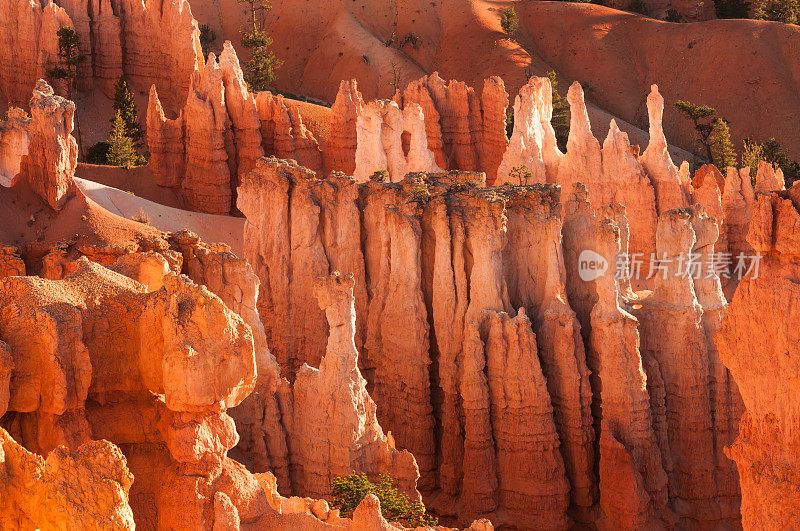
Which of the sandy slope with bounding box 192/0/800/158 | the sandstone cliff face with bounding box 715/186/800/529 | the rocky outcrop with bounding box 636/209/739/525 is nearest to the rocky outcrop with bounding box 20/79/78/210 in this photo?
the rocky outcrop with bounding box 636/209/739/525

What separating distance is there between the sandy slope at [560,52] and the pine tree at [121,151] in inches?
1249

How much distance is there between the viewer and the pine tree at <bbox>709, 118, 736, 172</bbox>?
62812 mm

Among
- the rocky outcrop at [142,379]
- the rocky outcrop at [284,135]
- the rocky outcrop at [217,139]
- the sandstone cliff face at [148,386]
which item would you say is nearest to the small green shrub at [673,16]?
the rocky outcrop at [284,135]

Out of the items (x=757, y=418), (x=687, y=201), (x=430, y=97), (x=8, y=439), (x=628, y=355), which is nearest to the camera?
(x=8, y=439)

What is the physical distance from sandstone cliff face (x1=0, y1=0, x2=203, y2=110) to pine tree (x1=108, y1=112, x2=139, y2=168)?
741 centimetres

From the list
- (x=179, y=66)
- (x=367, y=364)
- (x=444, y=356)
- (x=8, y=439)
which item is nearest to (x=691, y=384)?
(x=444, y=356)

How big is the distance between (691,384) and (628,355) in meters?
2.17

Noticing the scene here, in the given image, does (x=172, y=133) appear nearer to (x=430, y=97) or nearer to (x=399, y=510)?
(x=430, y=97)

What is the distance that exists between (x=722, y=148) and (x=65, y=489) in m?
56.0

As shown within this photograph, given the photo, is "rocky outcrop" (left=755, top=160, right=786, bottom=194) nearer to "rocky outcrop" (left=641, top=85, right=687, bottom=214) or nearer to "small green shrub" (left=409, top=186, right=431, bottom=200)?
"rocky outcrop" (left=641, top=85, right=687, bottom=214)

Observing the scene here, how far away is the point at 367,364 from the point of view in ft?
105

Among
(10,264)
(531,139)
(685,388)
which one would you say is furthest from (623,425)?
(10,264)

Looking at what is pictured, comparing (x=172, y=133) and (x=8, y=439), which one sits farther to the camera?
(x=172, y=133)

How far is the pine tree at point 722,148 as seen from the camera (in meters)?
62.8
